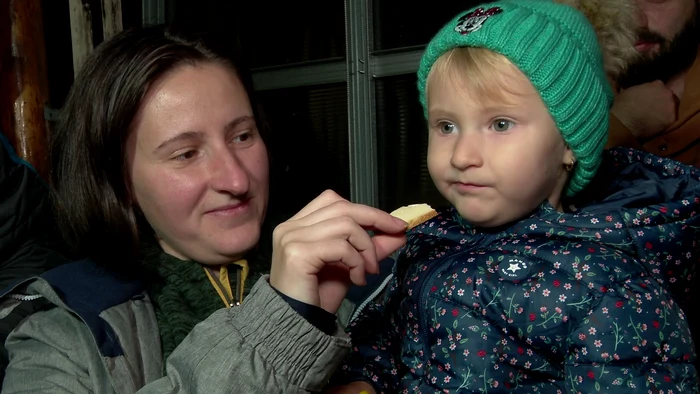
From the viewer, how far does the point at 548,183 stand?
144cm

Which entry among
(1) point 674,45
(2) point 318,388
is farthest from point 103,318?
(1) point 674,45

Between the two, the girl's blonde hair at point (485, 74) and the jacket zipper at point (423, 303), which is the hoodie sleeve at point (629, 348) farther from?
the girl's blonde hair at point (485, 74)

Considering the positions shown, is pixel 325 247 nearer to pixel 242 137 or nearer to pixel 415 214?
pixel 415 214

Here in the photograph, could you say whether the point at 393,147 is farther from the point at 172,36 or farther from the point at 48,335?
the point at 48,335

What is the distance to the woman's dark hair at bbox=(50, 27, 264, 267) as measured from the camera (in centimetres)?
172

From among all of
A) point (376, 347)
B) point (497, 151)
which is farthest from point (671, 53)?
point (376, 347)

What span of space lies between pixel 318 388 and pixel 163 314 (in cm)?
54

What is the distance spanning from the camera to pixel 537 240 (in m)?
1.41

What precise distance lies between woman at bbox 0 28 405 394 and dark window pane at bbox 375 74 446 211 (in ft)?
6.08

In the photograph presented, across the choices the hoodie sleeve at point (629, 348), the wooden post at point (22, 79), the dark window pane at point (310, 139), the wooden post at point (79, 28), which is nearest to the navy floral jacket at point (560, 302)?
the hoodie sleeve at point (629, 348)

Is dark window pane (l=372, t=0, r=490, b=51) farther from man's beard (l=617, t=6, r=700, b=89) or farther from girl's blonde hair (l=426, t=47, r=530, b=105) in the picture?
girl's blonde hair (l=426, t=47, r=530, b=105)

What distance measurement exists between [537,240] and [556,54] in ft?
1.32

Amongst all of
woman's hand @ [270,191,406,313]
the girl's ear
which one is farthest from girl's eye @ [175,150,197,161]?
the girl's ear

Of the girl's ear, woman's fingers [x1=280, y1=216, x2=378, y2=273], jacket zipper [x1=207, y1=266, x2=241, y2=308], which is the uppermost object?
the girl's ear
